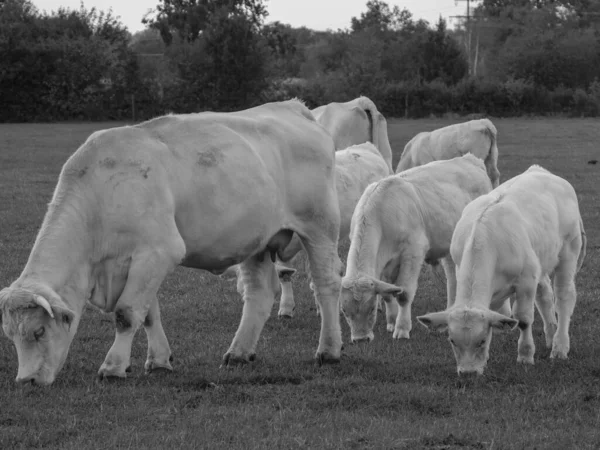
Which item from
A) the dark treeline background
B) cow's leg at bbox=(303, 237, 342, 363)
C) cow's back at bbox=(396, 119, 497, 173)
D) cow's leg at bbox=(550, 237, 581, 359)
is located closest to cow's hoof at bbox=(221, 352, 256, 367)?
cow's leg at bbox=(303, 237, 342, 363)

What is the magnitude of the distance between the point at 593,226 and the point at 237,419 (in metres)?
11.4

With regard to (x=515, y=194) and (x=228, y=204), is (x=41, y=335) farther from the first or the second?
(x=515, y=194)

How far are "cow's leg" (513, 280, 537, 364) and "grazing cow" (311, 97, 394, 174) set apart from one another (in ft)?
31.2

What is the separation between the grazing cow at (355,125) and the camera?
17.9 m

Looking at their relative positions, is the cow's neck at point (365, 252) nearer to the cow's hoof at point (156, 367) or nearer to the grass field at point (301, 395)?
the grass field at point (301, 395)

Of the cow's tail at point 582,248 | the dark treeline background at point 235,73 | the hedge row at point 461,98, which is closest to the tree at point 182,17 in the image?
the dark treeline background at point 235,73

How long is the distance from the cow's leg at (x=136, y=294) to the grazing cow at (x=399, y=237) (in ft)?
7.92

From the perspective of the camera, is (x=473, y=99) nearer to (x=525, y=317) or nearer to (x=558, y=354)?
(x=558, y=354)

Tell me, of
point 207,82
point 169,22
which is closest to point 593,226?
point 207,82

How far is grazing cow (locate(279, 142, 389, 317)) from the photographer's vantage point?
10969 millimetres

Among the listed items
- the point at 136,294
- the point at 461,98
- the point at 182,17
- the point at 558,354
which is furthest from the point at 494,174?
the point at 182,17

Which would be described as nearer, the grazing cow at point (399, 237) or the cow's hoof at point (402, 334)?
the grazing cow at point (399, 237)

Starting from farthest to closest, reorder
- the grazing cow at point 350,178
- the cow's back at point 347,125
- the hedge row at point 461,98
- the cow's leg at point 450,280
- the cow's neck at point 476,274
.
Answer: the hedge row at point 461,98 → the cow's back at point 347,125 → the grazing cow at point 350,178 → the cow's leg at point 450,280 → the cow's neck at point 476,274

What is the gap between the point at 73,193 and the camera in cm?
730
